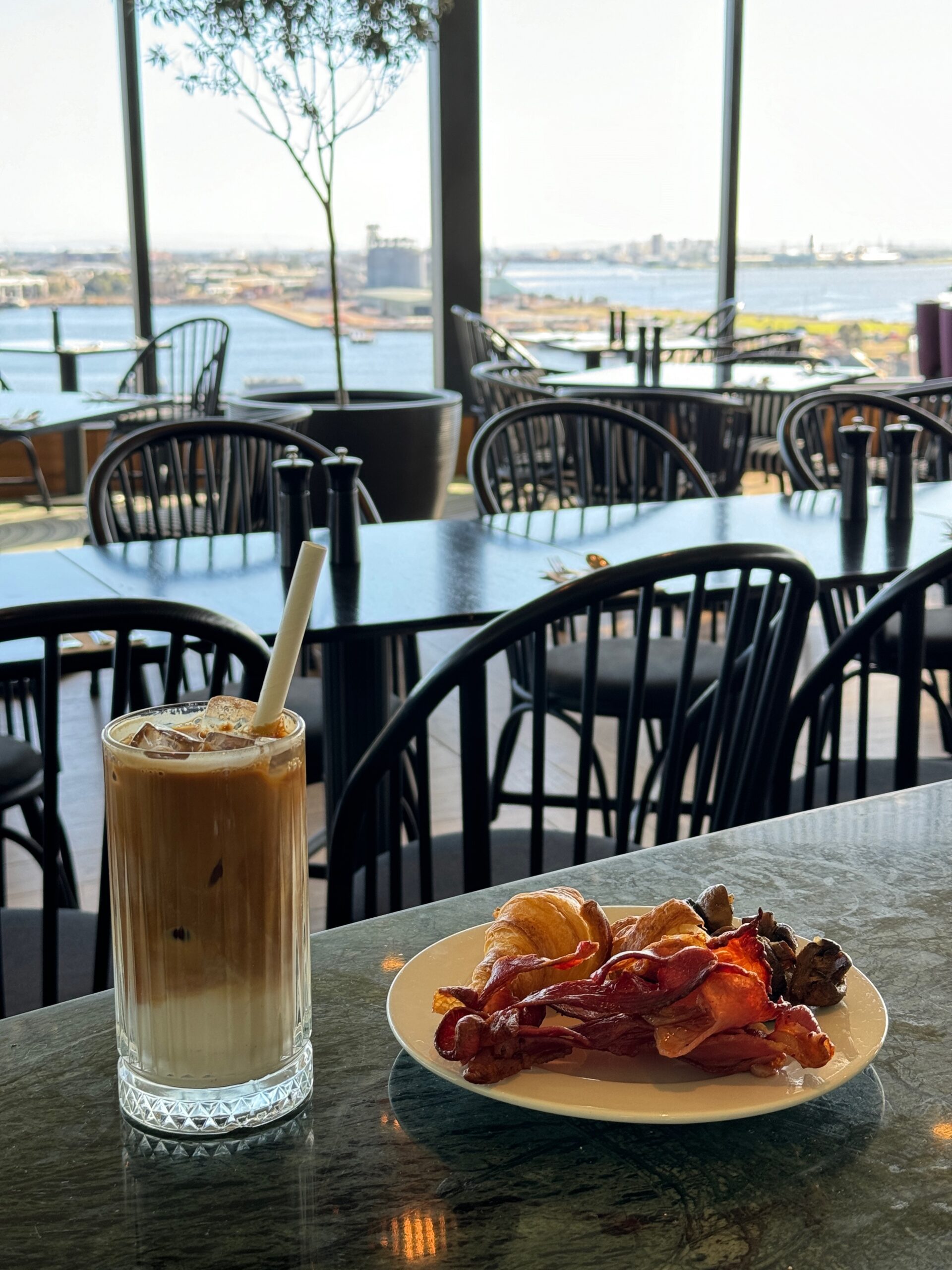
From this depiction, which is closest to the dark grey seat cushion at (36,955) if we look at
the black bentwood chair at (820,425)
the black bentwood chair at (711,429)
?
the black bentwood chair at (820,425)

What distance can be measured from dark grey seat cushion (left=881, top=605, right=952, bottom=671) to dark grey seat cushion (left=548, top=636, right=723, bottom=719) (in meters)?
0.32

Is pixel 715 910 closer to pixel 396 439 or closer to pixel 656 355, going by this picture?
pixel 396 439

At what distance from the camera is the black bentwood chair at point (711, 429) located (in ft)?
15.4

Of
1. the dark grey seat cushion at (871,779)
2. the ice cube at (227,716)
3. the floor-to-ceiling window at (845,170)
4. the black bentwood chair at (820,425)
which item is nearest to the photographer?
the ice cube at (227,716)

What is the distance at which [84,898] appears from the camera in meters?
2.69

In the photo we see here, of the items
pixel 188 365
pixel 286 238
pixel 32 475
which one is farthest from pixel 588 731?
pixel 286 238

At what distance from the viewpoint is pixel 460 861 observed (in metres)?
1.61

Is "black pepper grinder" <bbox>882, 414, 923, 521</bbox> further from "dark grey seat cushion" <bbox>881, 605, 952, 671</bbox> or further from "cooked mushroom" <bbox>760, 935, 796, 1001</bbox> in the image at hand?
"cooked mushroom" <bbox>760, 935, 796, 1001</bbox>

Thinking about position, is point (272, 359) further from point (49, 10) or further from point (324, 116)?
point (324, 116)

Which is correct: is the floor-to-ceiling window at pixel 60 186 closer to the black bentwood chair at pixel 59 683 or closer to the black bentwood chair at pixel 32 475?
the black bentwood chair at pixel 32 475

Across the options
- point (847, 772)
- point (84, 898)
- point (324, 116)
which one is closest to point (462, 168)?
point (324, 116)

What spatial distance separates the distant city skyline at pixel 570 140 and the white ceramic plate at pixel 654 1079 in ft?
24.5

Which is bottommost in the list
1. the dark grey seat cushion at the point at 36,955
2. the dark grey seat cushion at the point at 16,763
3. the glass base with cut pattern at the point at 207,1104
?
the dark grey seat cushion at the point at 16,763

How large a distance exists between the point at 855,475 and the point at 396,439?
274 cm
